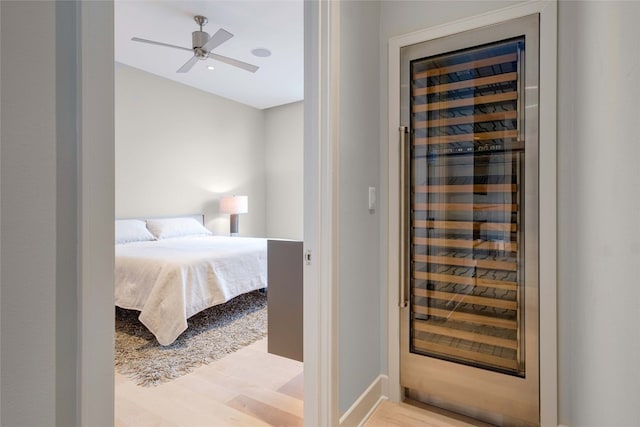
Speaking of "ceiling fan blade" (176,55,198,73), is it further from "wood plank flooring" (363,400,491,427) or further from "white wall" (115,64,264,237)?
"wood plank flooring" (363,400,491,427)

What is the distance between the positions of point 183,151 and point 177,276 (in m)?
2.75

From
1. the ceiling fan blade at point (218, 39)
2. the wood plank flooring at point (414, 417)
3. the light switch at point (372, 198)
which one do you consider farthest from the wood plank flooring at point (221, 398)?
the ceiling fan blade at point (218, 39)

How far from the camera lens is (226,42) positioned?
371 centimetres

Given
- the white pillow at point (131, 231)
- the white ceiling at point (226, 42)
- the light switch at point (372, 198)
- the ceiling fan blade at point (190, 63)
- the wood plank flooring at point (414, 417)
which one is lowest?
the wood plank flooring at point (414, 417)

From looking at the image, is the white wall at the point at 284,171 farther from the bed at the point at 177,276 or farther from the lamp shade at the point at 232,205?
the bed at the point at 177,276

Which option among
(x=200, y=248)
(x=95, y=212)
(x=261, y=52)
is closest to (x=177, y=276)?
(x=200, y=248)

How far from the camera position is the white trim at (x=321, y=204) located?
4.89 ft

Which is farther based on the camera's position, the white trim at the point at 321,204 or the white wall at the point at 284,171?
the white wall at the point at 284,171

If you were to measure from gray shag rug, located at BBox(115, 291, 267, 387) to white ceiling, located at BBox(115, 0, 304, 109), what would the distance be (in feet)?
9.10

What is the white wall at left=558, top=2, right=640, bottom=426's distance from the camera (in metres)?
0.60

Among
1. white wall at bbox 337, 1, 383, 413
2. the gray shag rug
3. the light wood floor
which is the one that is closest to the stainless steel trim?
white wall at bbox 337, 1, 383, 413

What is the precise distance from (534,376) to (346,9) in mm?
1919
